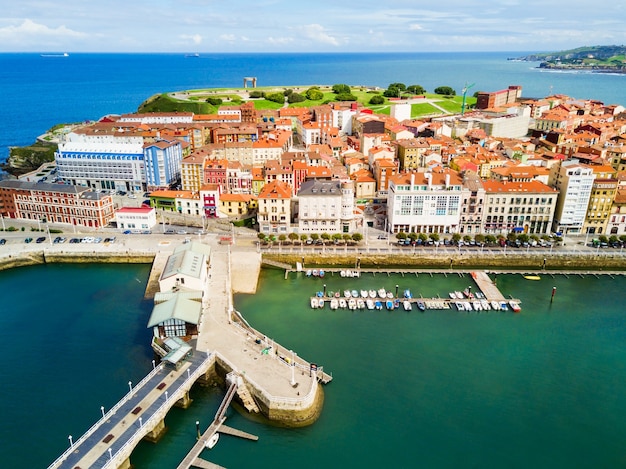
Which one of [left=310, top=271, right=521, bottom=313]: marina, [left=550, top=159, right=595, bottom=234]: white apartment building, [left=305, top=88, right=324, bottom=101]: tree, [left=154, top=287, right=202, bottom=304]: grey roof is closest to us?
[left=154, top=287, right=202, bottom=304]: grey roof

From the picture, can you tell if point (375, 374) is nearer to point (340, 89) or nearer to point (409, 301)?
point (409, 301)

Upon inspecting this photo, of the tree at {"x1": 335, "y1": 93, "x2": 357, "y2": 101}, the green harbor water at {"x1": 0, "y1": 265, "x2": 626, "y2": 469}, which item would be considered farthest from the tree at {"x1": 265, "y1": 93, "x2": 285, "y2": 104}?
the green harbor water at {"x1": 0, "y1": 265, "x2": 626, "y2": 469}

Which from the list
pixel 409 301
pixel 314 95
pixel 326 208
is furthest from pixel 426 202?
pixel 314 95

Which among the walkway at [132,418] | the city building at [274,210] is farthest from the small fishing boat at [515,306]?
the walkway at [132,418]

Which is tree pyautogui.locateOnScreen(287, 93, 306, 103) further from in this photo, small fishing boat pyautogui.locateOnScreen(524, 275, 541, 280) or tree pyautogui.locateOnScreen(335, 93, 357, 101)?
small fishing boat pyautogui.locateOnScreen(524, 275, 541, 280)

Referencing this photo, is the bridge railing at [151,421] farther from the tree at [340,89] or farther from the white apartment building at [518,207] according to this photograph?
the tree at [340,89]
